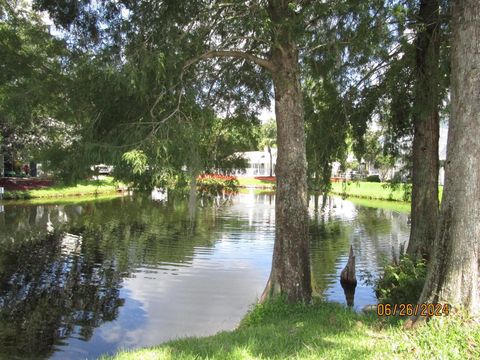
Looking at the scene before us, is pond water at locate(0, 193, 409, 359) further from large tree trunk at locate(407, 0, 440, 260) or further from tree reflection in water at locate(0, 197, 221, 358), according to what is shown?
large tree trunk at locate(407, 0, 440, 260)

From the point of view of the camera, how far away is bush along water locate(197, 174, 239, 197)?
1005 cm

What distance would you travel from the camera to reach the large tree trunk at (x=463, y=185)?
5.53m

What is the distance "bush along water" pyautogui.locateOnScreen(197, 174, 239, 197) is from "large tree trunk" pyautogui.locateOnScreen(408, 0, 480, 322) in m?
5.03

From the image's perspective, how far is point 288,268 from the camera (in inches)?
343

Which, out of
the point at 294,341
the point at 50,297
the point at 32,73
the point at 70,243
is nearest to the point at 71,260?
the point at 70,243

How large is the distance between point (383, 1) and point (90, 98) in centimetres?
552

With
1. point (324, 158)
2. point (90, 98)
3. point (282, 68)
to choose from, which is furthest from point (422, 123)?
point (90, 98)

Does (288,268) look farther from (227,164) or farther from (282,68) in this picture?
(282,68)

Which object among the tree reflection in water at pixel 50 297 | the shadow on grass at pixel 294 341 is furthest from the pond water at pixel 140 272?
the shadow on grass at pixel 294 341

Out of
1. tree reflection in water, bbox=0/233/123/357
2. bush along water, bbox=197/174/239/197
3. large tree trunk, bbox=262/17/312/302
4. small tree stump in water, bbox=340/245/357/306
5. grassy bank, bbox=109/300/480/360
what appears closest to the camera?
grassy bank, bbox=109/300/480/360

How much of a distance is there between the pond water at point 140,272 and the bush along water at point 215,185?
1.72 meters

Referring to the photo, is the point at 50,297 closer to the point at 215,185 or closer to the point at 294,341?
the point at 215,185

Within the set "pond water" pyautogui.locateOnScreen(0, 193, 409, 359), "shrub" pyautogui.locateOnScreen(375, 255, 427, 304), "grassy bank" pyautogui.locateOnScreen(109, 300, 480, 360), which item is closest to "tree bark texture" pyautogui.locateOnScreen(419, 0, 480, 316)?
"grassy bank" pyautogui.locateOnScreen(109, 300, 480, 360)

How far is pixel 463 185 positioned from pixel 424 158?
5.78 metres
